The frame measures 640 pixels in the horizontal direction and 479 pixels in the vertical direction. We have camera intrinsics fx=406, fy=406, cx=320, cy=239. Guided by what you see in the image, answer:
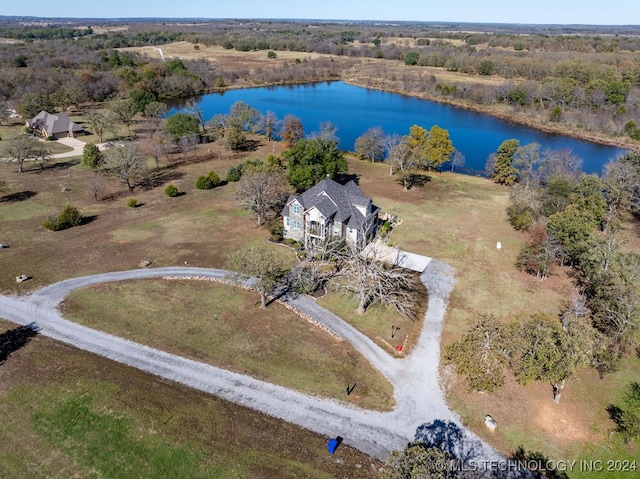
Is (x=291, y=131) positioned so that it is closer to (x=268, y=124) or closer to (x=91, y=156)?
(x=268, y=124)

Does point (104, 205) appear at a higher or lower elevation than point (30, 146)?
lower

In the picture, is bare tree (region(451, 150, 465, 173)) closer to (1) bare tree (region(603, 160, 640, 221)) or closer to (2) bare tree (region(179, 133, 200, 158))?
(1) bare tree (region(603, 160, 640, 221))

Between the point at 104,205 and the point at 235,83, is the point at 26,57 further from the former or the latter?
the point at 104,205

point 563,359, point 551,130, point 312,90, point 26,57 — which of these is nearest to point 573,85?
point 551,130

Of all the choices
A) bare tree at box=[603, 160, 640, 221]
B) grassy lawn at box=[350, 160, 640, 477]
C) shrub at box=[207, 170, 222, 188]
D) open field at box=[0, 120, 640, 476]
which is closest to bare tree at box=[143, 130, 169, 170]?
open field at box=[0, 120, 640, 476]

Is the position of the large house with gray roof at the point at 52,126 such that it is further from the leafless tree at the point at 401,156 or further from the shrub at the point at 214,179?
the leafless tree at the point at 401,156

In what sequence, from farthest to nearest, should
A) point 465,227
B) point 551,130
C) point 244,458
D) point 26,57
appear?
point 26,57, point 551,130, point 465,227, point 244,458
